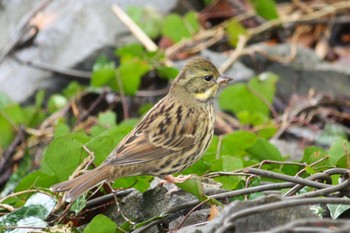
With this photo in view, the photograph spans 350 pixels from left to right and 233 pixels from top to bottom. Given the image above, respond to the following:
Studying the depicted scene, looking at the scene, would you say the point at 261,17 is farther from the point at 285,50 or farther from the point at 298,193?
the point at 298,193

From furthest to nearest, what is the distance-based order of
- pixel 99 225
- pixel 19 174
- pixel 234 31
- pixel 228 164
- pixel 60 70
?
Answer: pixel 234 31 < pixel 60 70 < pixel 19 174 < pixel 228 164 < pixel 99 225

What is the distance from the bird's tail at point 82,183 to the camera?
432cm

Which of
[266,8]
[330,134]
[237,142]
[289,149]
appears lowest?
[330,134]

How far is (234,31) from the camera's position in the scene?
825cm

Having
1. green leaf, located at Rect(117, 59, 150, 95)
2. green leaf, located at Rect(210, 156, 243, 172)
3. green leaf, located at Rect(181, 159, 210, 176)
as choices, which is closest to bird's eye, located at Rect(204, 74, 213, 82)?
green leaf, located at Rect(181, 159, 210, 176)

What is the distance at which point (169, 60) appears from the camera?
7.89 metres

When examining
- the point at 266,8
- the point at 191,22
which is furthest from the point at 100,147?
the point at 266,8

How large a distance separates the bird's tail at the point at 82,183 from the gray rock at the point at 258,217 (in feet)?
3.16

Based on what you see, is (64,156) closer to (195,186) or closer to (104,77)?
(195,186)

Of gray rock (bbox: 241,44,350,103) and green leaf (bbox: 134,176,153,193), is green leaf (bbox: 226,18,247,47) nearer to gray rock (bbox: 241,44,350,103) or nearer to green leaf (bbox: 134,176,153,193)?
gray rock (bbox: 241,44,350,103)

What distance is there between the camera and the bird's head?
17.4 feet

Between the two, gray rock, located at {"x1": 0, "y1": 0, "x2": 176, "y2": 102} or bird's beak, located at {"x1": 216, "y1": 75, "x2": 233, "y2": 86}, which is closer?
bird's beak, located at {"x1": 216, "y1": 75, "x2": 233, "y2": 86}

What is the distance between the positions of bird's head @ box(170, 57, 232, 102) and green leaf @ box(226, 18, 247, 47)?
9.60 feet

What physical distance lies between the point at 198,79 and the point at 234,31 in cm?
300
